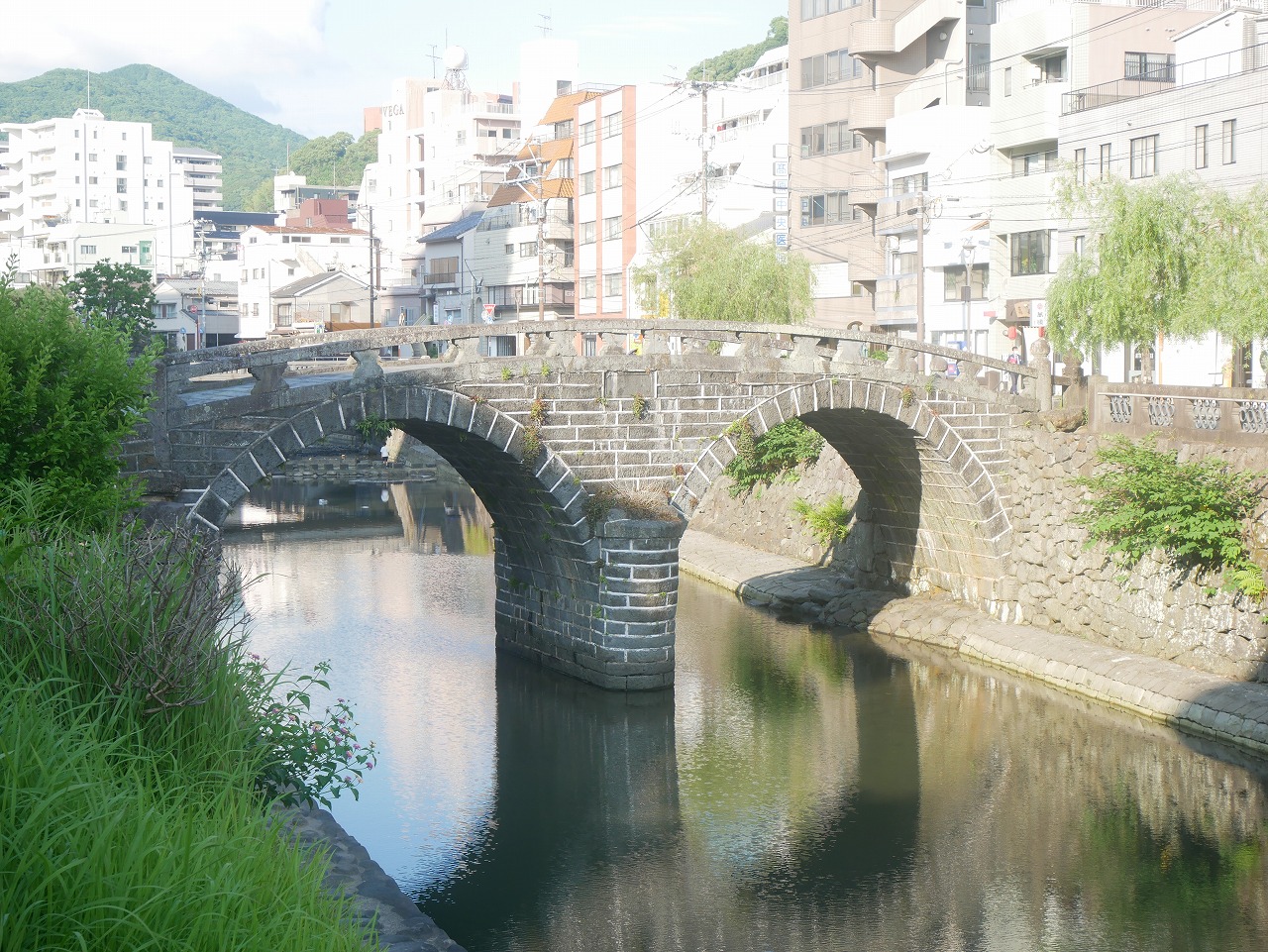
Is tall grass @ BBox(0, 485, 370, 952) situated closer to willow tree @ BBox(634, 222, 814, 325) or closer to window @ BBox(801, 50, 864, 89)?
willow tree @ BBox(634, 222, 814, 325)

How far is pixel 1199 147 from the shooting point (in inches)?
1337

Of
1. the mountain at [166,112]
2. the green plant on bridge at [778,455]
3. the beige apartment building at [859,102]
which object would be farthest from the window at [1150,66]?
the mountain at [166,112]

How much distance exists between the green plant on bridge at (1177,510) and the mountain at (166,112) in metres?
138

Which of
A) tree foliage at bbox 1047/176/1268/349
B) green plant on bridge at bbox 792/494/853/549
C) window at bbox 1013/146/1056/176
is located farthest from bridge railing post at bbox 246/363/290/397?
window at bbox 1013/146/1056/176

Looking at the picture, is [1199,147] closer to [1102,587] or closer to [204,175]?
[1102,587]

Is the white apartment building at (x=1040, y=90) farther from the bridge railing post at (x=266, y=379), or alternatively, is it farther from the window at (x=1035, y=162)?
the bridge railing post at (x=266, y=379)

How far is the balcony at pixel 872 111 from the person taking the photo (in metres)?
50.3

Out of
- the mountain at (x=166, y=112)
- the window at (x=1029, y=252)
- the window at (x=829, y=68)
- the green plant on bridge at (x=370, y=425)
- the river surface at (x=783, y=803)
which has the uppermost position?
the mountain at (x=166, y=112)

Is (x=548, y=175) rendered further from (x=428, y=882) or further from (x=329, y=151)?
(x=329, y=151)

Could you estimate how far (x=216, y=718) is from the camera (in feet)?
30.3

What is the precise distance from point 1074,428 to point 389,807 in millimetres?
14051

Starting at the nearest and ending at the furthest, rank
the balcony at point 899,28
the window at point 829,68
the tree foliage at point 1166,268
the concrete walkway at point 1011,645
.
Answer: the concrete walkway at point 1011,645 → the tree foliage at point 1166,268 → the balcony at point 899,28 → the window at point 829,68

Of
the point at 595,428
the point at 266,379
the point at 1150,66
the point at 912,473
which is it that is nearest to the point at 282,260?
the point at 1150,66

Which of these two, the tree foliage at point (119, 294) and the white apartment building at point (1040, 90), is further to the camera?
the tree foliage at point (119, 294)
